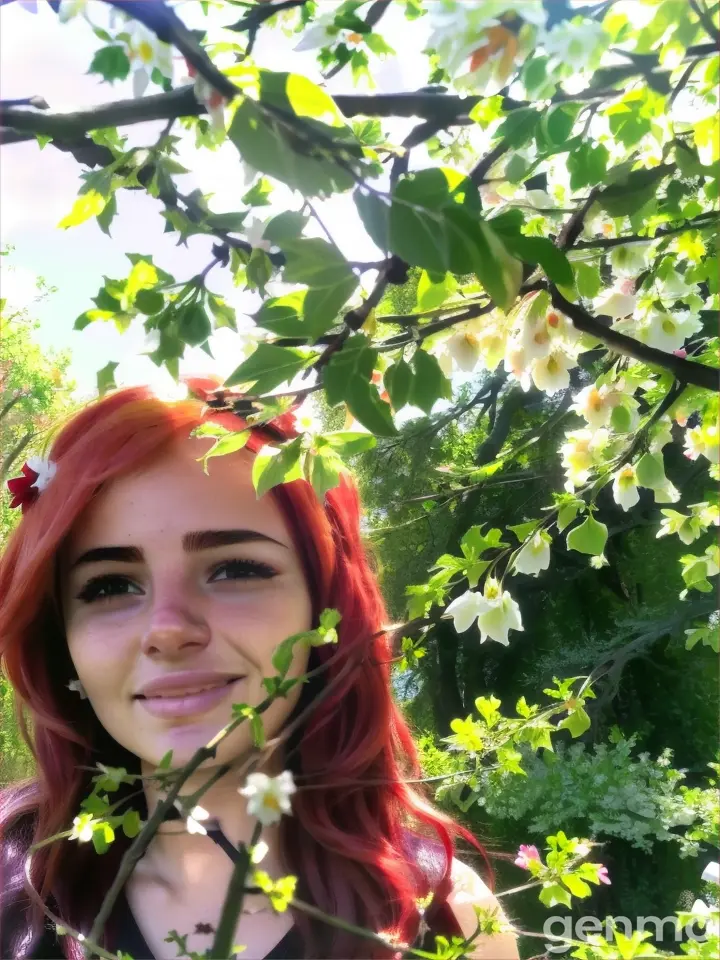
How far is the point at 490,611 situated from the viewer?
421 millimetres

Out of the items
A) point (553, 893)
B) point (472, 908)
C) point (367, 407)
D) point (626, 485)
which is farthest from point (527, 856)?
point (367, 407)

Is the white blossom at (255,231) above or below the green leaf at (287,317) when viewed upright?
above

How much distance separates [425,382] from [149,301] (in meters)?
0.13

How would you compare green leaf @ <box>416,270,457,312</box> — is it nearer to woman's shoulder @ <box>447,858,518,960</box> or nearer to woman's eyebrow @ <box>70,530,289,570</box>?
woman's eyebrow @ <box>70,530,289,570</box>

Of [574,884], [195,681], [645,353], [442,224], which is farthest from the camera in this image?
[195,681]

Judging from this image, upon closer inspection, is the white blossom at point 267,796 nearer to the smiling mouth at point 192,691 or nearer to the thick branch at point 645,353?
the smiling mouth at point 192,691

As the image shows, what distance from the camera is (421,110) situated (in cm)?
29

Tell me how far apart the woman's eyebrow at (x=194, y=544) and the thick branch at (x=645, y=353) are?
1.09 feet

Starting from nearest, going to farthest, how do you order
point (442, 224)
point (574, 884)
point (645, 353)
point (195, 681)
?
point (442, 224)
point (645, 353)
point (574, 884)
point (195, 681)

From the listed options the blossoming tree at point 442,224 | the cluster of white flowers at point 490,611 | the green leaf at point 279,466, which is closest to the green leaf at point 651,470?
the blossoming tree at point 442,224

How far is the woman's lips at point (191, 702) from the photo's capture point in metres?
0.52

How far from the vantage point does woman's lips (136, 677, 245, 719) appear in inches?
20.4

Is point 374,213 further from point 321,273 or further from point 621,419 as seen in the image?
point 621,419

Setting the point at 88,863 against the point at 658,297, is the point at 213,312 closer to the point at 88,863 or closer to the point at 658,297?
the point at 658,297
